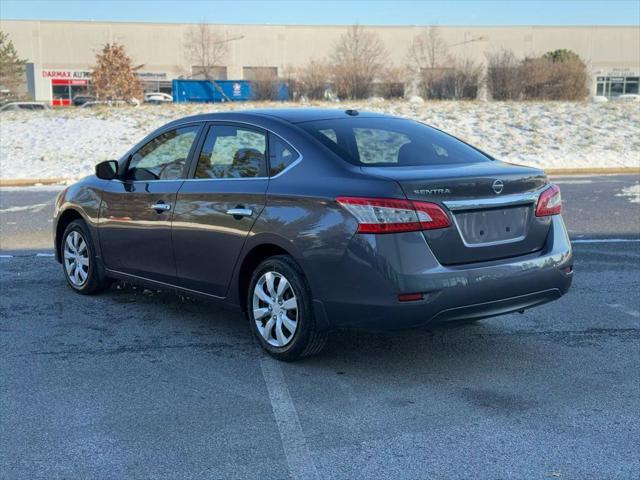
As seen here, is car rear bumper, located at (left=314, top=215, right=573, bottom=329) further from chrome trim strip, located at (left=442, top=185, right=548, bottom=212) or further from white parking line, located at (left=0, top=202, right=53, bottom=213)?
white parking line, located at (left=0, top=202, right=53, bottom=213)

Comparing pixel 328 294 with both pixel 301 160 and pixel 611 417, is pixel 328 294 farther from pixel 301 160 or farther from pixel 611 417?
pixel 611 417

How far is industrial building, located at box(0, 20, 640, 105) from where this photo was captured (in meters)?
66.6

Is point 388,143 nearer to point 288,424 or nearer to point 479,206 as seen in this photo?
point 479,206

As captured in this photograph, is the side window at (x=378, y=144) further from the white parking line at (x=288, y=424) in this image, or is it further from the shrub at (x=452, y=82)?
the shrub at (x=452, y=82)

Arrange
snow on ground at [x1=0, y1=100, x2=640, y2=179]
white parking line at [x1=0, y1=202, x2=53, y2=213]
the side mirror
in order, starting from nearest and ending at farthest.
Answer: the side mirror → white parking line at [x1=0, y1=202, x2=53, y2=213] → snow on ground at [x1=0, y1=100, x2=640, y2=179]

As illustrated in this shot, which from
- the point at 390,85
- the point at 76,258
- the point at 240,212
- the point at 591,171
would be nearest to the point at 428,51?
the point at 390,85

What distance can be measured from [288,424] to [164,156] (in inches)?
112

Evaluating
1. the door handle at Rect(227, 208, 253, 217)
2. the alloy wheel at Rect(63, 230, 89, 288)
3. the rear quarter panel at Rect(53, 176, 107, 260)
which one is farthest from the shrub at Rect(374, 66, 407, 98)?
the door handle at Rect(227, 208, 253, 217)

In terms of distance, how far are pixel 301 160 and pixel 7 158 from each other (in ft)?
53.4

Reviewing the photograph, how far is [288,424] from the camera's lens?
4082 millimetres

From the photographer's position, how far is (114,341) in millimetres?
5590

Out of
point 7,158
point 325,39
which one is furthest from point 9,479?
point 325,39

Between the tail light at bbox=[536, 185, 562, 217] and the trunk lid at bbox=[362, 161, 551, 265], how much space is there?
5 centimetres

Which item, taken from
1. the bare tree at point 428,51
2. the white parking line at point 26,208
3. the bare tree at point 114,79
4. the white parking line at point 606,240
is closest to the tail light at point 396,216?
the white parking line at point 606,240
